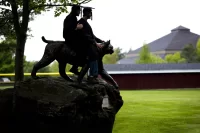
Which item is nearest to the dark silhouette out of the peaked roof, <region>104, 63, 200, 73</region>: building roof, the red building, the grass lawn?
the grass lawn

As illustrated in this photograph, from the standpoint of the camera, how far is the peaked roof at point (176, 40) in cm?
7756

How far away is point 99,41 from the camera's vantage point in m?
9.90

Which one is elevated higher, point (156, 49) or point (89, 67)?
point (89, 67)

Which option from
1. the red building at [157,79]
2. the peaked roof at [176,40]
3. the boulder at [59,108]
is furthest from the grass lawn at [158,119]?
the peaked roof at [176,40]

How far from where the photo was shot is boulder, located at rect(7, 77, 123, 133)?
8188mm

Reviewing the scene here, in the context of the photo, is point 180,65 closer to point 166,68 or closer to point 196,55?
point 166,68

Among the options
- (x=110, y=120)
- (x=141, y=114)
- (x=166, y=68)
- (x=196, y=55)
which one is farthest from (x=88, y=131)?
(x=196, y=55)

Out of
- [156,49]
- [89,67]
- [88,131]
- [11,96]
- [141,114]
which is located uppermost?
[89,67]

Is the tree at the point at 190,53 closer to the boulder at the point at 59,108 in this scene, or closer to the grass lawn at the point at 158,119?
the grass lawn at the point at 158,119

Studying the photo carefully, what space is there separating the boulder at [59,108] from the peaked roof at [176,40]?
69.6 m

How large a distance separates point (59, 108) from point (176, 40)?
73.4 metres

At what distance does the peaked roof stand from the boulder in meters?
69.6

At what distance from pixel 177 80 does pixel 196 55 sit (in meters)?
23.7

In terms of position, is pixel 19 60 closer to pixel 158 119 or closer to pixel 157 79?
pixel 158 119
